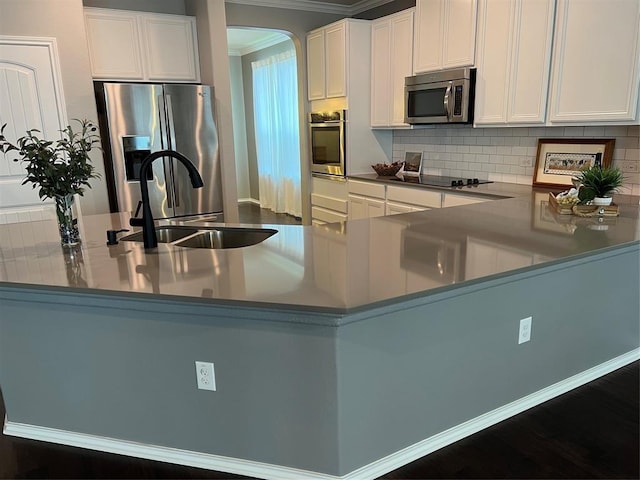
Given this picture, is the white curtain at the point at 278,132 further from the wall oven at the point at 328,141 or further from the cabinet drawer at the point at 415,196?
the cabinet drawer at the point at 415,196

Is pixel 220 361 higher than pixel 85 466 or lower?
higher

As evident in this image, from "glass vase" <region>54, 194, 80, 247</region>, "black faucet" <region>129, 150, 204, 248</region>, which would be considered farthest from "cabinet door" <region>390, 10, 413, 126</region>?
"glass vase" <region>54, 194, 80, 247</region>

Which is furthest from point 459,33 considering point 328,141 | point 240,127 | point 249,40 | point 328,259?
point 240,127

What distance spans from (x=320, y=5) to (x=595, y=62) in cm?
346

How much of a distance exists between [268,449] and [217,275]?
27.4 inches

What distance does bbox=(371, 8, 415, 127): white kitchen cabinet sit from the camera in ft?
15.2

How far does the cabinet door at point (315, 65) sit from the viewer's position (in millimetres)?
5328

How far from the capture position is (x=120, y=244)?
2205 mm

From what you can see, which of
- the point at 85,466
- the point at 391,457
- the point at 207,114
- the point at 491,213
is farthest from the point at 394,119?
the point at 85,466

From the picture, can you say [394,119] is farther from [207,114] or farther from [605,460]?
[605,460]

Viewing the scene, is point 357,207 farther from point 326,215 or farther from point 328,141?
point 328,141

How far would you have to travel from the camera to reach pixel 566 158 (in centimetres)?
360

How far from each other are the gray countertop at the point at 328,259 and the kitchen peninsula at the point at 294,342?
11 millimetres

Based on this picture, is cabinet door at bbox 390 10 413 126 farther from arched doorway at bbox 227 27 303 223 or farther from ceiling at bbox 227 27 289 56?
ceiling at bbox 227 27 289 56
